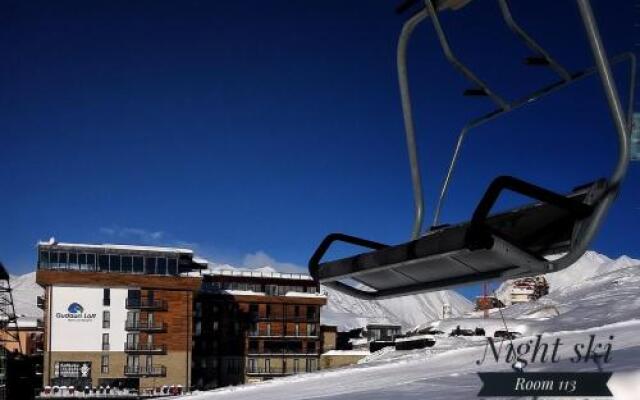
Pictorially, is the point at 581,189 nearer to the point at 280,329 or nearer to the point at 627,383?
the point at 627,383

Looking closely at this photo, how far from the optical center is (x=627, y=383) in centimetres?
517

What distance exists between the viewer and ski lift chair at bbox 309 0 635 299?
1641 millimetres

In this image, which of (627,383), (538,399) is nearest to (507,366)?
(538,399)

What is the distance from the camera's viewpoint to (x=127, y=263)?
68.1 metres

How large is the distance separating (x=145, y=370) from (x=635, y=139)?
223 ft

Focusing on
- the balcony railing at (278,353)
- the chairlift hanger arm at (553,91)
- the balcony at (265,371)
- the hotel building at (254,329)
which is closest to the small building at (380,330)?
the hotel building at (254,329)

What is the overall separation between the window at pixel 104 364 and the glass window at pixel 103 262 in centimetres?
744

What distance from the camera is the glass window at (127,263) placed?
2677 inches

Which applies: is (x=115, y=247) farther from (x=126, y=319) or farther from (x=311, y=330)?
(x=311, y=330)

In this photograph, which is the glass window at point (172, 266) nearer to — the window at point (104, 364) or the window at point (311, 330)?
the window at point (104, 364)

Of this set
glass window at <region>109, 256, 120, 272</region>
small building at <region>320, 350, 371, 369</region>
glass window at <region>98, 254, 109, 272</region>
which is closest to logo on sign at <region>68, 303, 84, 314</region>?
glass window at <region>98, 254, 109, 272</region>

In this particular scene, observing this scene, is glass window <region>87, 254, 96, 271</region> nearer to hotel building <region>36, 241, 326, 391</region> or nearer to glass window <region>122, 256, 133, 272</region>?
hotel building <region>36, 241, 326, 391</region>

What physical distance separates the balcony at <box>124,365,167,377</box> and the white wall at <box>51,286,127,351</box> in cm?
187

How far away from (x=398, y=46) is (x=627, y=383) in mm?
3775
